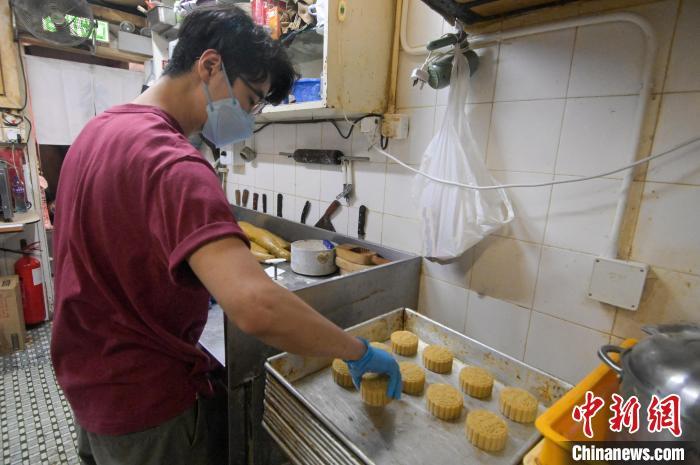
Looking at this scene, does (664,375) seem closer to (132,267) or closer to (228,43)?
(132,267)

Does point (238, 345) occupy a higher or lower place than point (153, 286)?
lower

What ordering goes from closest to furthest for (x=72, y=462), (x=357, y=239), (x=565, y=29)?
(x=565, y=29), (x=72, y=462), (x=357, y=239)

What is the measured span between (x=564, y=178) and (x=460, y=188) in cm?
27

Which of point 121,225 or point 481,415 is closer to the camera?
point 121,225

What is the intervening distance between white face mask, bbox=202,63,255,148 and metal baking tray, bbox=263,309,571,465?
1.87 ft

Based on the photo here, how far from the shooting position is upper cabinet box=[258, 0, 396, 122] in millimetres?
1209

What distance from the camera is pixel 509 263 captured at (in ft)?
3.69

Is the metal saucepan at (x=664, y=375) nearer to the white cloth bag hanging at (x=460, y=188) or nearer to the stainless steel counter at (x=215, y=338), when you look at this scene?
the white cloth bag hanging at (x=460, y=188)

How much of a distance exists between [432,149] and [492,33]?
368 mm

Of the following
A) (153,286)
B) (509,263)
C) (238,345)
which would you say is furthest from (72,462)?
(509,263)

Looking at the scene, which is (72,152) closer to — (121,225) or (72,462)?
(121,225)

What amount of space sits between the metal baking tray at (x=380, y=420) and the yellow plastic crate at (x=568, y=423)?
0.12 metres

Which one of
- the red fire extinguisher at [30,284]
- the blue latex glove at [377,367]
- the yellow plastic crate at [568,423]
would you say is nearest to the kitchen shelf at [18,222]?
the red fire extinguisher at [30,284]

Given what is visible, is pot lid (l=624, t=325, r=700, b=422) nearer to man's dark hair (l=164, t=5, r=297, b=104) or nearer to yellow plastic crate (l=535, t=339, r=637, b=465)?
yellow plastic crate (l=535, t=339, r=637, b=465)
